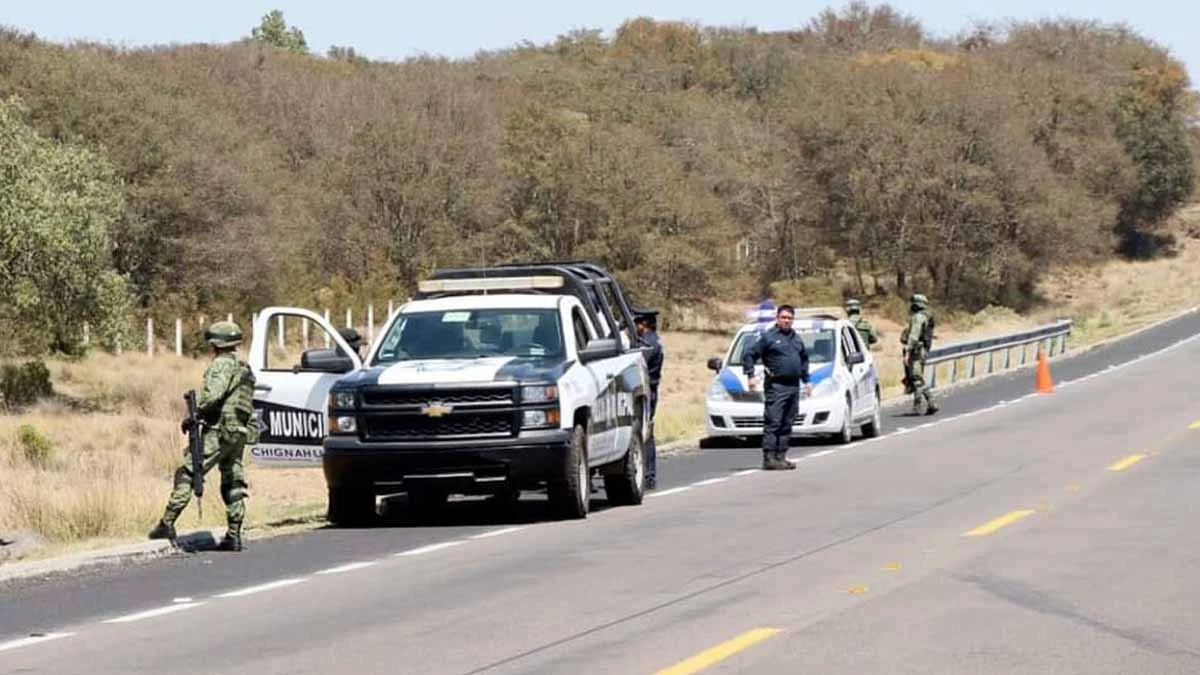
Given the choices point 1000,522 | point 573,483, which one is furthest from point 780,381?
point 1000,522

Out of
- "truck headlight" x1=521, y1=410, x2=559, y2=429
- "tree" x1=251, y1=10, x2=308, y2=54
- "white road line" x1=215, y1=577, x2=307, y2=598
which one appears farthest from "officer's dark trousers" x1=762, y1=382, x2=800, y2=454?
"tree" x1=251, y1=10, x2=308, y2=54

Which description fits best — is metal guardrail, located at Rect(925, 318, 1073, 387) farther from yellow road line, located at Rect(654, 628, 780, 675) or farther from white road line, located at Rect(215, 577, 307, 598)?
yellow road line, located at Rect(654, 628, 780, 675)

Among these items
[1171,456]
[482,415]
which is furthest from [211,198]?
[482,415]

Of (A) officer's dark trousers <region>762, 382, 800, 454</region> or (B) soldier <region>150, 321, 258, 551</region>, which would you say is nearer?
(B) soldier <region>150, 321, 258, 551</region>

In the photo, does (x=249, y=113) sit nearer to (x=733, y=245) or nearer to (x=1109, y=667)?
(x=733, y=245)

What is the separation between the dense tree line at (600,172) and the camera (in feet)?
208

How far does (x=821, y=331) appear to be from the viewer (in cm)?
2973

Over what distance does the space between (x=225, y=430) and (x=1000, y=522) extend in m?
6.19

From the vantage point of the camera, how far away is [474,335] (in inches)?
739

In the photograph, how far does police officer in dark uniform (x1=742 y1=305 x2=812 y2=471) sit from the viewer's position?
77.6 feet

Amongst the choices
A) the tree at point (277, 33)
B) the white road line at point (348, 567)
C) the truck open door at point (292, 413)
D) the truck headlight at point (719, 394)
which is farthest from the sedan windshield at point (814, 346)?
the tree at point (277, 33)

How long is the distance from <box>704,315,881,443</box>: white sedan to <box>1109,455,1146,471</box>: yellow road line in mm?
4846

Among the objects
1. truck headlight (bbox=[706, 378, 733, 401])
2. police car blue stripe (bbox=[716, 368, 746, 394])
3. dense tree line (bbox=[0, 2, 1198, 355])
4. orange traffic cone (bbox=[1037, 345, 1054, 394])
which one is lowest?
orange traffic cone (bbox=[1037, 345, 1054, 394])

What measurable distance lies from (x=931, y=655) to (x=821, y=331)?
1960cm
